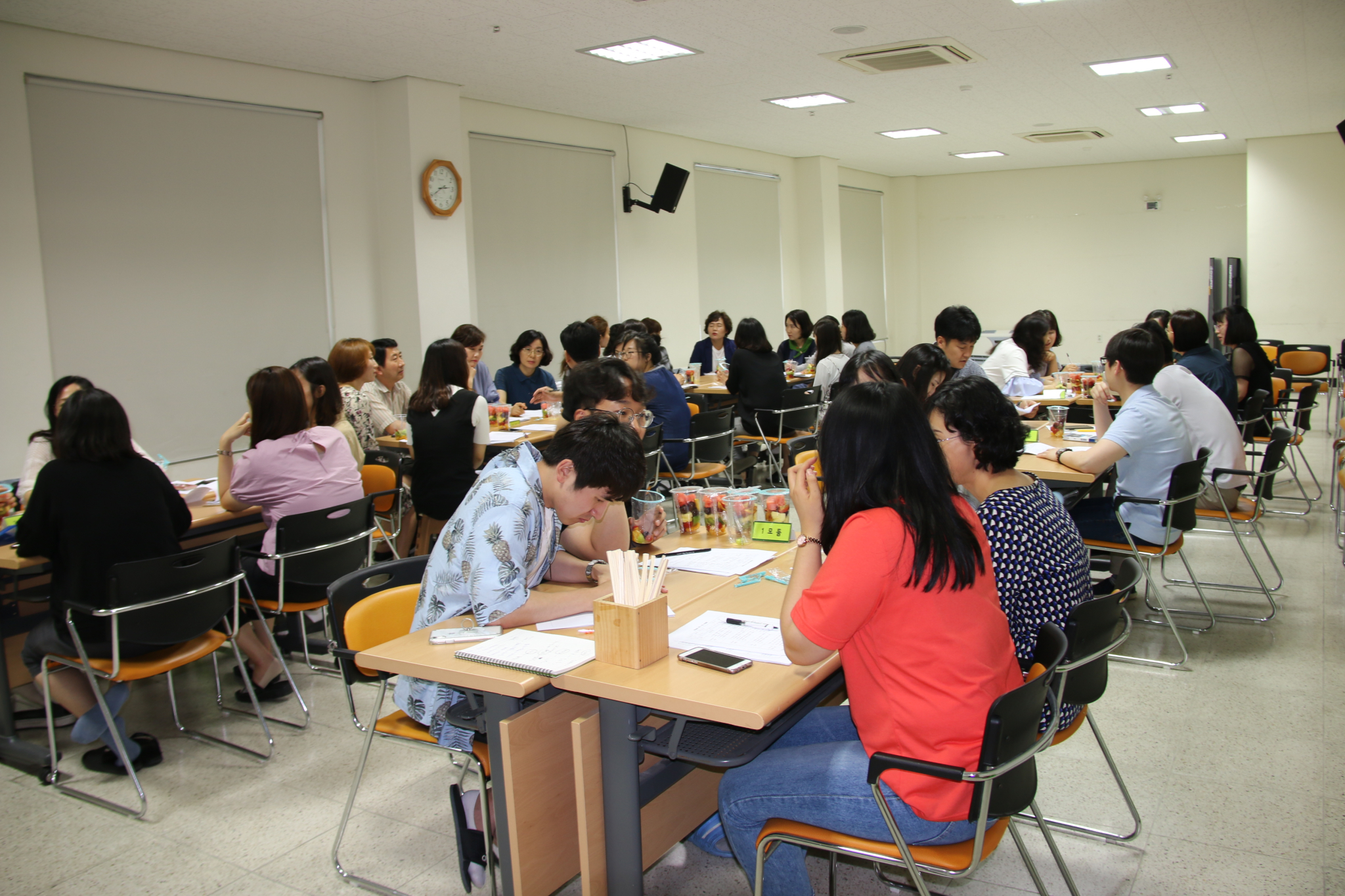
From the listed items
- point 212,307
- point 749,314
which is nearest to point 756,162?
point 749,314

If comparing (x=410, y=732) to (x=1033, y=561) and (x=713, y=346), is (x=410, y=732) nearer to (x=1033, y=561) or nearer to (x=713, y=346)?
(x=1033, y=561)

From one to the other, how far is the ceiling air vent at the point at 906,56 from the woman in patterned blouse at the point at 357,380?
4319mm

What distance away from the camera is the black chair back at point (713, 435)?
609cm

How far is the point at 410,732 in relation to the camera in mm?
2496

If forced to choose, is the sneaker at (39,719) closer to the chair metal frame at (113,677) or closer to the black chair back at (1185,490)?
the chair metal frame at (113,677)

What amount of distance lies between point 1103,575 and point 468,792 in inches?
166

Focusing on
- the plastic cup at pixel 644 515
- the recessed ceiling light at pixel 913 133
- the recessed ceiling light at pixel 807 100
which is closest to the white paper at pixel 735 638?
the plastic cup at pixel 644 515

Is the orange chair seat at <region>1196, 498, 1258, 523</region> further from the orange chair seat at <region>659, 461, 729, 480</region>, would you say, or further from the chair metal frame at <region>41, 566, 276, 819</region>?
the chair metal frame at <region>41, 566, 276, 819</region>

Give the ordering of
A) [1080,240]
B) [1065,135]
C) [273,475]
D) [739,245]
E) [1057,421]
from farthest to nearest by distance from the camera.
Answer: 1. [1080,240]
2. [739,245]
3. [1065,135]
4. [1057,421]
5. [273,475]

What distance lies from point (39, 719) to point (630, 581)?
2977 millimetres

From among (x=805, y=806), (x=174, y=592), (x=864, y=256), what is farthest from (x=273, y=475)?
(x=864, y=256)

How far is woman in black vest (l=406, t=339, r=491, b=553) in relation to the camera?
4.93 metres

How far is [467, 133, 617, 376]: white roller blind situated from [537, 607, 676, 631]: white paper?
22.3ft

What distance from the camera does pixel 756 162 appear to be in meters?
12.6
